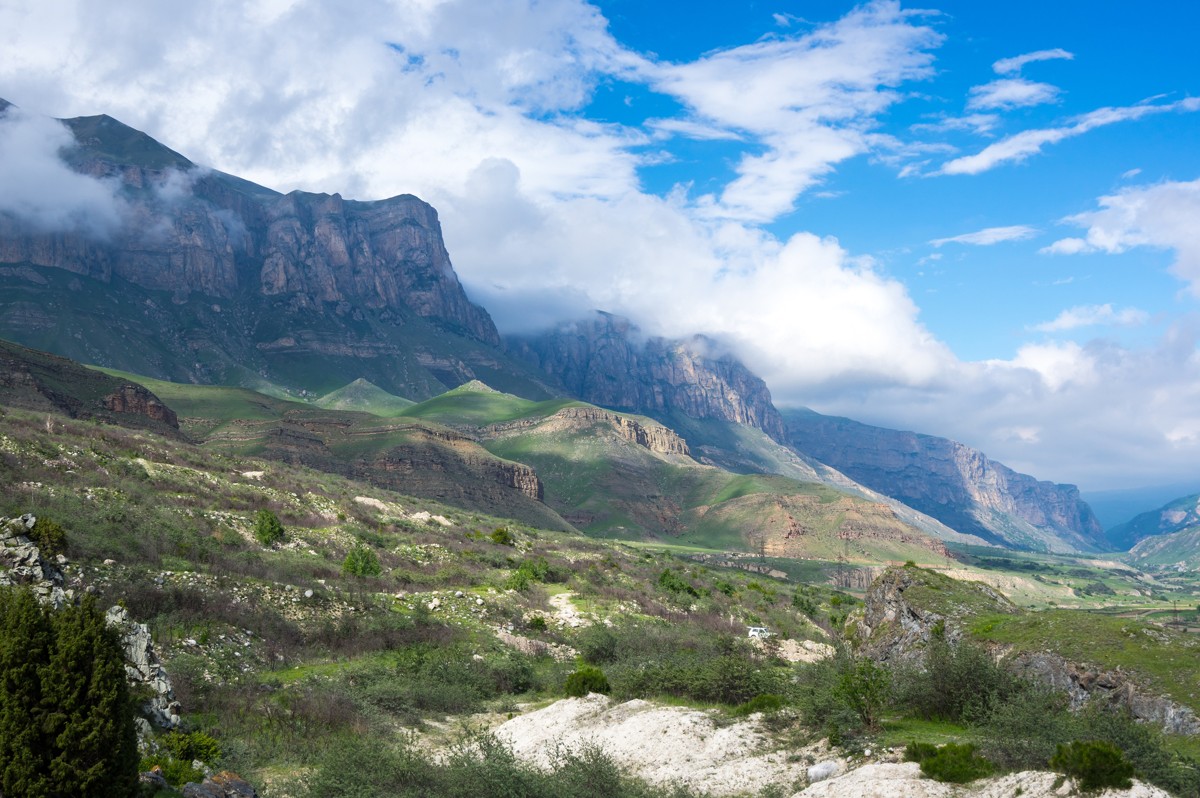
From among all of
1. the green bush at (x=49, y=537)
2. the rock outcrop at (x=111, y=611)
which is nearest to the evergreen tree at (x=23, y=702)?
the rock outcrop at (x=111, y=611)

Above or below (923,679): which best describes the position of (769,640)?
below

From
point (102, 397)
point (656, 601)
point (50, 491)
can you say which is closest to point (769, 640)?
point (656, 601)

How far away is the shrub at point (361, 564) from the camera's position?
1427 inches

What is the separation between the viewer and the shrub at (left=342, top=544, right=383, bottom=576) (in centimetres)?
3625

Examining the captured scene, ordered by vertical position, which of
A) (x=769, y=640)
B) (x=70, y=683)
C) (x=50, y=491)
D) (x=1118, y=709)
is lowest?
(x=769, y=640)

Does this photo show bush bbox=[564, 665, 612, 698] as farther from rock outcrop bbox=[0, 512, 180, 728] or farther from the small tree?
rock outcrop bbox=[0, 512, 180, 728]

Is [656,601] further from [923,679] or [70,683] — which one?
[70,683]

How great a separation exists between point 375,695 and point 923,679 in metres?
15.0

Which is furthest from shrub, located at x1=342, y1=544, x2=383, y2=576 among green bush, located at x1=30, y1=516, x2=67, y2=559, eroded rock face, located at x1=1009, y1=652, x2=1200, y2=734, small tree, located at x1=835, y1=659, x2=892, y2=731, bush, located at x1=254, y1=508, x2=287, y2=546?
eroded rock face, located at x1=1009, y1=652, x2=1200, y2=734

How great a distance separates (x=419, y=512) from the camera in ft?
225

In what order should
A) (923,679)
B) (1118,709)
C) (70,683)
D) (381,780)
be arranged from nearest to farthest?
(70,683) < (381,780) < (1118,709) < (923,679)

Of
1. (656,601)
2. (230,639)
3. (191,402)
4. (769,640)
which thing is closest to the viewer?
(230,639)

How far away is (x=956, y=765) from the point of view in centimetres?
1309

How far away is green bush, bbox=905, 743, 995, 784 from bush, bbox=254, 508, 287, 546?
33198mm
